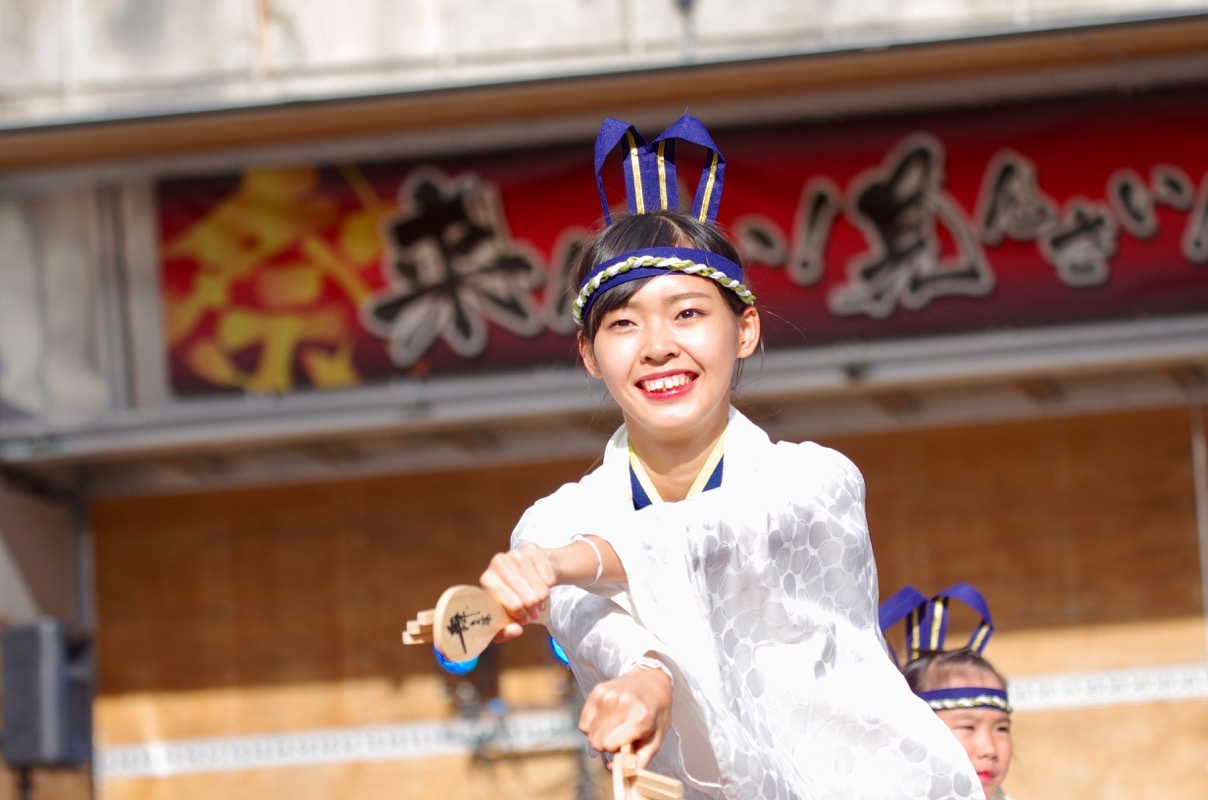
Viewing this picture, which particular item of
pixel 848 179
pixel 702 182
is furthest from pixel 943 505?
pixel 702 182

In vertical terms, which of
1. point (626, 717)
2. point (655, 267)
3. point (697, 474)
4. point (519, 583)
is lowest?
point (626, 717)

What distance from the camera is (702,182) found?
298cm

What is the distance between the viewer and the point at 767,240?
320 inches

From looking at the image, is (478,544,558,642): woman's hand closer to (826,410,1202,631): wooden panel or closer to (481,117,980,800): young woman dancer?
(481,117,980,800): young woman dancer

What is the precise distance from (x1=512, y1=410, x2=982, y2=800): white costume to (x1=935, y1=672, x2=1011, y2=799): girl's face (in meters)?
1.26

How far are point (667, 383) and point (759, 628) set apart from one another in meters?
0.42

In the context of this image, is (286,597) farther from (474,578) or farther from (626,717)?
(626,717)

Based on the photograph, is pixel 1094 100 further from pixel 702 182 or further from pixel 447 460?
pixel 702 182

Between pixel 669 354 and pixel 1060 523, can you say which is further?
pixel 1060 523

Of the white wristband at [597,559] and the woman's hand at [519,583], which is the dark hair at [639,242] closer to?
the white wristband at [597,559]

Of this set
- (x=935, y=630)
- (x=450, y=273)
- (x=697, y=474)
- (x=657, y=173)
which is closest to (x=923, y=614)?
(x=935, y=630)

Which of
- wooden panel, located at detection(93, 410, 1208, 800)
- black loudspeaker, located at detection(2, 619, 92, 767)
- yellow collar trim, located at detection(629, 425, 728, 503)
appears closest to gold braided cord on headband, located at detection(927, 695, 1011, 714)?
yellow collar trim, located at detection(629, 425, 728, 503)

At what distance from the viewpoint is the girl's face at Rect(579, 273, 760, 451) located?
274cm

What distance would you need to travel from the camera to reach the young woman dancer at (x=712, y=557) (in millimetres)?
2572
